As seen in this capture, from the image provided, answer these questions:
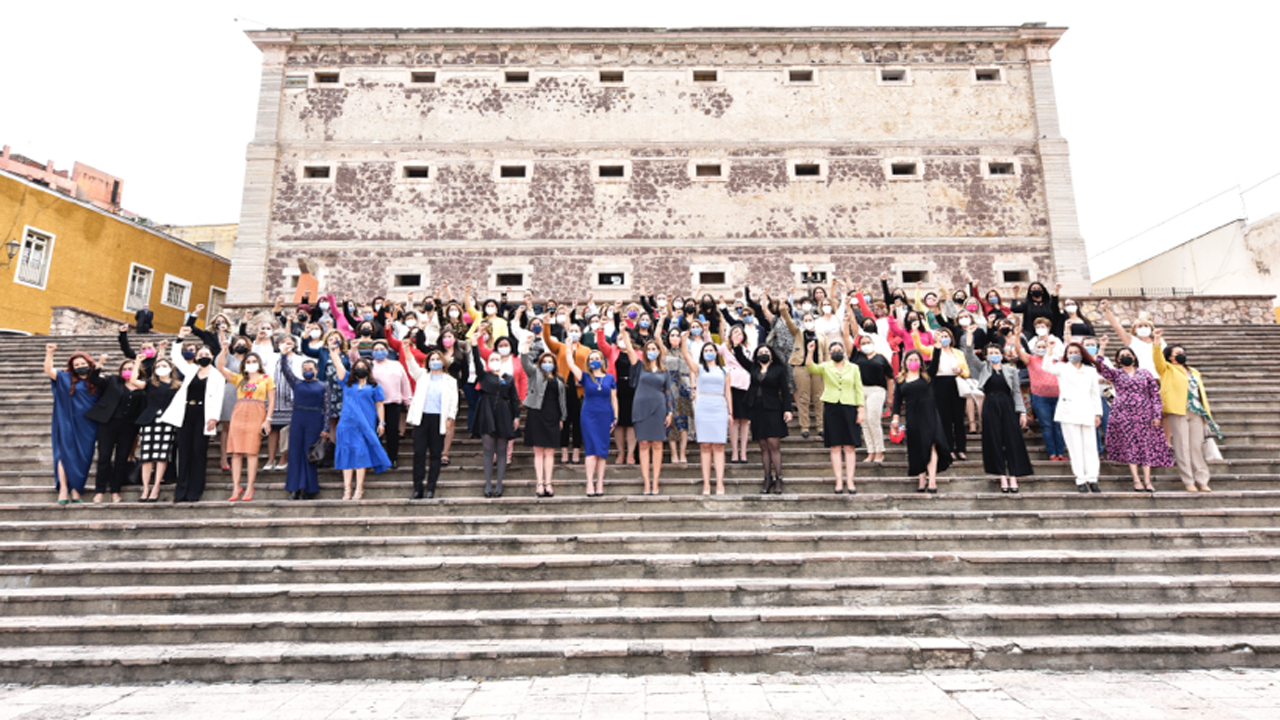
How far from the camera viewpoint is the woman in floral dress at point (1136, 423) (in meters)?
7.17

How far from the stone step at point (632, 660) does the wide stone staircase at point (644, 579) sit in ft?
0.05

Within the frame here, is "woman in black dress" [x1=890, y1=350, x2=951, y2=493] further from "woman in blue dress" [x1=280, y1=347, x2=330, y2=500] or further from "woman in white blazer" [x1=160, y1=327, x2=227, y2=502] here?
"woman in white blazer" [x1=160, y1=327, x2=227, y2=502]

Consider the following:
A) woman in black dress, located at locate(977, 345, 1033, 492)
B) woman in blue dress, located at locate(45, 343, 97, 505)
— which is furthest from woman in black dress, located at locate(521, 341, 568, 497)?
woman in blue dress, located at locate(45, 343, 97, 505)

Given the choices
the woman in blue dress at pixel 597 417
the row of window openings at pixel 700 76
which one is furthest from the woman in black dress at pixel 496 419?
the row of window openings at pixel 700 76

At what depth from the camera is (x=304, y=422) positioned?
7.42m

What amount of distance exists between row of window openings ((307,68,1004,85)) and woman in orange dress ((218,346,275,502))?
1523 cm

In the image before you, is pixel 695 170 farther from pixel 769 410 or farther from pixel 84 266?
pixel 84 266

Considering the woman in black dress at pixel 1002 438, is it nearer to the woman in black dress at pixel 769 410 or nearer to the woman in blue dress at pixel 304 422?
the woman in black dress at pixel 769 410

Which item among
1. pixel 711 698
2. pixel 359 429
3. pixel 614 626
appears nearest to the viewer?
pixel 711 698

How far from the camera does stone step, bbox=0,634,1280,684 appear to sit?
4801mm

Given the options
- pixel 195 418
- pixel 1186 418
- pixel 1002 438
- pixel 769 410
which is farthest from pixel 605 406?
pixel 1186 418

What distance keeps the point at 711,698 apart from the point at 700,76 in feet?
64.9

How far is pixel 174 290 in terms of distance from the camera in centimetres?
2286

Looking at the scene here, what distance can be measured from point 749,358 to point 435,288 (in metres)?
13.3
